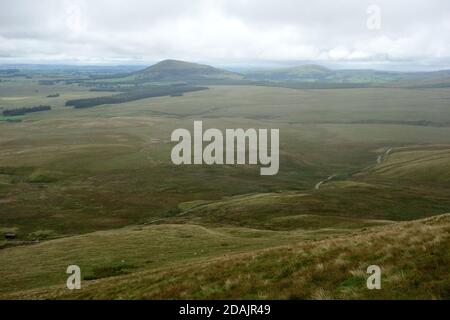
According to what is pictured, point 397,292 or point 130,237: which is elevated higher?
point 397,292

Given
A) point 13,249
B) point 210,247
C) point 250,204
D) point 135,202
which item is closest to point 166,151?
point 135,202

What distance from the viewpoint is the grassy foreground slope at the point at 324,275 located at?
1620cm

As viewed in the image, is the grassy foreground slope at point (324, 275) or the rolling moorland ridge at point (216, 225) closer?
the grassy foreground slope at point (324, 275)

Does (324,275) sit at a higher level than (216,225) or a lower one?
higher

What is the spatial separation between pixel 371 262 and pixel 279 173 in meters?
141

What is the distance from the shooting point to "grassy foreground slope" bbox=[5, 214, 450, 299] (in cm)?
1620

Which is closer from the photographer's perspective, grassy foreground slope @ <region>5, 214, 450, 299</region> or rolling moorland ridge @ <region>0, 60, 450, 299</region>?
grassy foreground slope @ <region>5, 214, 450, 299</region>

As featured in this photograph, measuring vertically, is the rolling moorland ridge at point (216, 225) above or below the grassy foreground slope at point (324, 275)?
below

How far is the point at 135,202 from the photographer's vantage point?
111500mm

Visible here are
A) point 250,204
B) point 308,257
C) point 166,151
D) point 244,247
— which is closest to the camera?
point 308,257

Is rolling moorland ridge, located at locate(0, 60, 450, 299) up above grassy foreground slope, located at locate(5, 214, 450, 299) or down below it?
below

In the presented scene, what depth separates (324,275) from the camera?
18.8 meters
